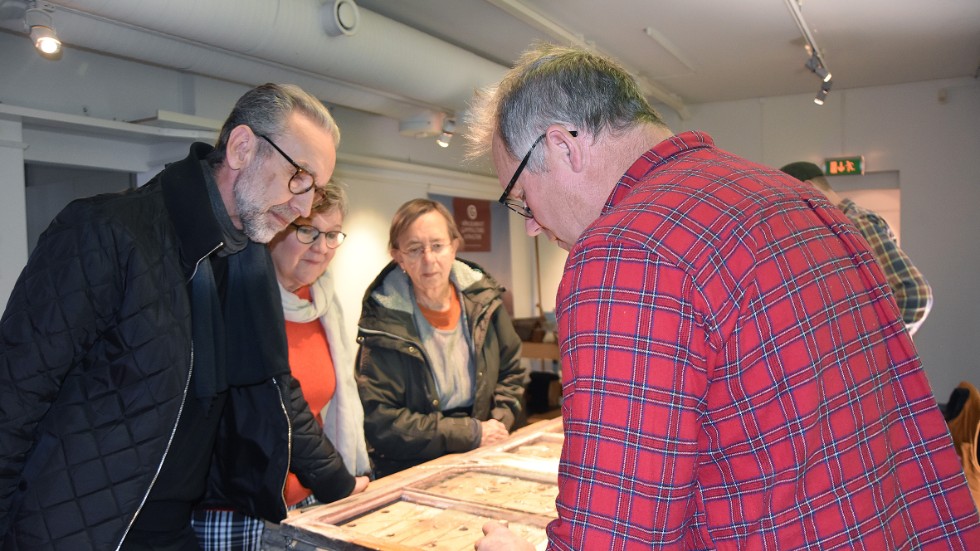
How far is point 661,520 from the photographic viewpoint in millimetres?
933

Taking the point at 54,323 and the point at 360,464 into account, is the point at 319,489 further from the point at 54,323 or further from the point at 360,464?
the point at 54,323

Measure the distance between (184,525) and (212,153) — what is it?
0.98 m

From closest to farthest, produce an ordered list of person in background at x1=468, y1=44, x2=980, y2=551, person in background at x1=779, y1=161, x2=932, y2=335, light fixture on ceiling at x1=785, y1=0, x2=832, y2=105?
person in background at x1=468, y1=44, x2=980, y2=551
person in background at x1=779, y1=161, x2=932, y2=335
light fixture on ceiling at x1=785, y1=0, x2=832, y2=105

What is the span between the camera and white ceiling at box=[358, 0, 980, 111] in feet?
18.6

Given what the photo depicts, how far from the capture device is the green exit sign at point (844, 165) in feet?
28.9

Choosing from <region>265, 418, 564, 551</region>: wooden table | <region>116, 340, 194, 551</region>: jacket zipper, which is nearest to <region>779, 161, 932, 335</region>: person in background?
<region>265, 418, 564, 551</region>: wooden table

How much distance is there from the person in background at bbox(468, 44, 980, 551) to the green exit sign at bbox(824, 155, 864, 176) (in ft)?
28.0

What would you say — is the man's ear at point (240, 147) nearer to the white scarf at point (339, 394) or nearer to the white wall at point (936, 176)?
the white scarf at point (339, 394)

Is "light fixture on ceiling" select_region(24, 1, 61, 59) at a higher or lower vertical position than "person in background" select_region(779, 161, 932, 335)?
higher

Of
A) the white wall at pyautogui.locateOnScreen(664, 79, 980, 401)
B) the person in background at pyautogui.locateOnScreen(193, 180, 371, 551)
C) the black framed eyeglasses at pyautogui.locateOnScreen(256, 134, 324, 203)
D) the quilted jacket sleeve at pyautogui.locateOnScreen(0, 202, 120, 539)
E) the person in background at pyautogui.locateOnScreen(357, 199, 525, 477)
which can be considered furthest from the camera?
the white wall at pyautogui.locateOnScreen(664, 79, 980, 401)

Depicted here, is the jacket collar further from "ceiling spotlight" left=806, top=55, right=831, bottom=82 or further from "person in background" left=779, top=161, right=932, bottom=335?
"ceiling spotlight" left=806, top=55, right=831, bottom=82

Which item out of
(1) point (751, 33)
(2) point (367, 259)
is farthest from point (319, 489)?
(1) point (751, 33)

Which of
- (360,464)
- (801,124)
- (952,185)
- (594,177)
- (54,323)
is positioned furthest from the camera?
(801,124)

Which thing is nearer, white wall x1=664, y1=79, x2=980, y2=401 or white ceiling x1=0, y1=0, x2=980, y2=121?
white ceiling x1=0, y1=0, x2=980, y2=121
